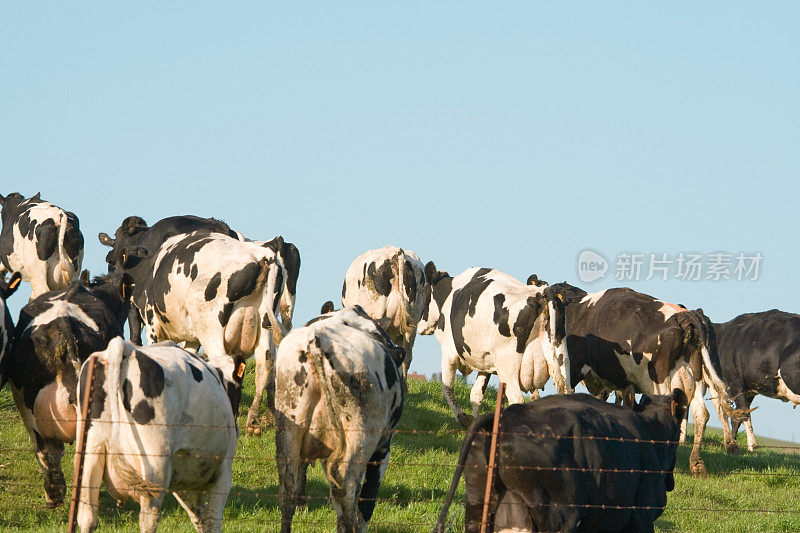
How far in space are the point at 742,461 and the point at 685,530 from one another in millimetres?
5069

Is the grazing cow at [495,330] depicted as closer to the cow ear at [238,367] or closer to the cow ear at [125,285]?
the cow ear at [125,285]

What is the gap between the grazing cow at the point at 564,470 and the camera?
755 cm

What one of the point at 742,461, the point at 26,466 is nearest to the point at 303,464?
the point at 26,466

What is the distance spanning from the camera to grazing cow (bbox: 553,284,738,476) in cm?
1514

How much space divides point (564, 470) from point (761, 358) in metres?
12.6

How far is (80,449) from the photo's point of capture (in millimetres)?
7523

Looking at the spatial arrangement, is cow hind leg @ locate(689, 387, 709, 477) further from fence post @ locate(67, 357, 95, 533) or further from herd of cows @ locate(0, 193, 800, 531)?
fence post @ locate(67, 357, 95, 533)

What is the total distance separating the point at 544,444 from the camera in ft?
25.2

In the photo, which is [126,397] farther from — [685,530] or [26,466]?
[685,530]

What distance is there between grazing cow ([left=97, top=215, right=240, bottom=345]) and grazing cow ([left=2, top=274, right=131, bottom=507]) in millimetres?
5147

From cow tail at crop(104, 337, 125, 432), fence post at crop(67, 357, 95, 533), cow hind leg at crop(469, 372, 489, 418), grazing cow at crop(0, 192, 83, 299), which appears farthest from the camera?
grazing cow at crop(0, 192, 83, 299)

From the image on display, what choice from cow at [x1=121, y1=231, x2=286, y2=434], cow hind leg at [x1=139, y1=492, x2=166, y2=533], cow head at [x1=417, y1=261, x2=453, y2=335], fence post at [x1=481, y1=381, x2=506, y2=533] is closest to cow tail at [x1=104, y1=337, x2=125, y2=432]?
cow hind leg at [x1=139, y1=492, x2=166, y2=533]

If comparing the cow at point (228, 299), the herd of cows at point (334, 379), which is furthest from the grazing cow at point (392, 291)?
the cow at point (228, 299)

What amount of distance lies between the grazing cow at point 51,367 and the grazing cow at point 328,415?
6.75 ft
